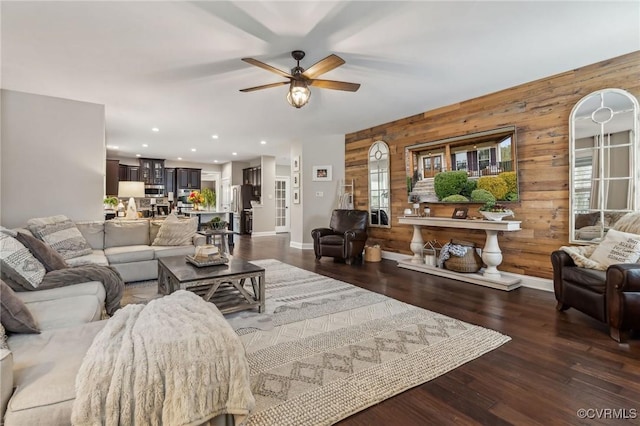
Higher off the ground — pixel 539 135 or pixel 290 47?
pixel 290 47

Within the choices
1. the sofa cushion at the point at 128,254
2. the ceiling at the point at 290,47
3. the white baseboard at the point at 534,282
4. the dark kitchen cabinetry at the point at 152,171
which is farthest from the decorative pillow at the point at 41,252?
the dark kitchen cabinetry at the point at 152,171

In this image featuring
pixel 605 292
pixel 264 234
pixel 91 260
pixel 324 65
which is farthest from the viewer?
pixel 264 234

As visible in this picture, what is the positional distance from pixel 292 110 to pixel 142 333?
435 cm

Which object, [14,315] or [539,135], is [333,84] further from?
[14,315]

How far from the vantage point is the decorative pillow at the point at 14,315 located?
4.58 ft

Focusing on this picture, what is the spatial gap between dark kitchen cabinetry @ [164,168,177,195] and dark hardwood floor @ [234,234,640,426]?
954 centimetres

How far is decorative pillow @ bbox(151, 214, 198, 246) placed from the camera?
4.35 metres

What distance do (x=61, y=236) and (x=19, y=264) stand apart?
164 centimetres

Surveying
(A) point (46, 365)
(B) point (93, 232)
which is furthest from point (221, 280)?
(B) point (93, 232)

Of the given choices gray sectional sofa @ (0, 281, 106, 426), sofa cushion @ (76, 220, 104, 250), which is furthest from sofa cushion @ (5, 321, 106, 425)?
sofa cushion @ (76, 220, 104, 250)

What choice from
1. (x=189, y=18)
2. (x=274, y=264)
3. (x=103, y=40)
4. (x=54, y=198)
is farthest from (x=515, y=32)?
(x=54, y=198)

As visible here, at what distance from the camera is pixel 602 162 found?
11.2 ft

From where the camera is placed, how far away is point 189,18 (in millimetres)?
2506

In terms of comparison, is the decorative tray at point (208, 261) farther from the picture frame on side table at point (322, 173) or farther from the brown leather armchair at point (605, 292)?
the picture frame on side table at point (322, 173)
